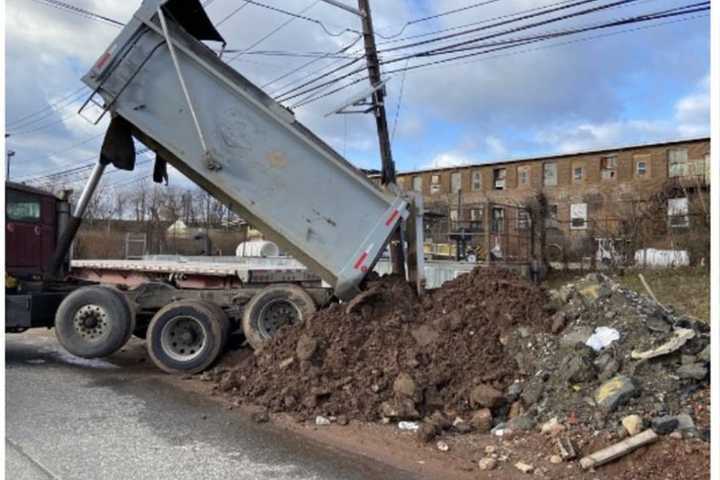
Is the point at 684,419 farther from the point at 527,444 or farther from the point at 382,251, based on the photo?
the point at 382,251

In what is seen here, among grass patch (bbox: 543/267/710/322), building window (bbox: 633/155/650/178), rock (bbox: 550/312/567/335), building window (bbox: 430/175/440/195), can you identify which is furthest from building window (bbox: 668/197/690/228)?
building window (bbox: 430/175/440/195)

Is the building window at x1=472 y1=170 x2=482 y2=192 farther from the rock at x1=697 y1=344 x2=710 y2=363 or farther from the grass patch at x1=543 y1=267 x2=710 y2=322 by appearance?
the rock at x1=697 y1=344 x2=710 y2=363

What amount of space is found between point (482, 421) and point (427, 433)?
628 millimetres

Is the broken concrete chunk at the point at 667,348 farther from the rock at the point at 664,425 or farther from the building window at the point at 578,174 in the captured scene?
the building window at the point at 578,174

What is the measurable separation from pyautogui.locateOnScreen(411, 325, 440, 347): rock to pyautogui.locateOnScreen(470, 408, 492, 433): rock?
3.67ft

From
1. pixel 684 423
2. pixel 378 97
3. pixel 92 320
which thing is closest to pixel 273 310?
pixel 92 320

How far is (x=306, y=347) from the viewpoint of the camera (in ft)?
22.2

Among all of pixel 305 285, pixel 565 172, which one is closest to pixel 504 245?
pixel 305 285

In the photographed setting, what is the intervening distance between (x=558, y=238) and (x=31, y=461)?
17.8 m

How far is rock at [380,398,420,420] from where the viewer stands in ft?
19.1

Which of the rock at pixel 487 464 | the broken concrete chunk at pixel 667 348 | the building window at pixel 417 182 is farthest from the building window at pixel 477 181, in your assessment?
the rock at pixel 487 464

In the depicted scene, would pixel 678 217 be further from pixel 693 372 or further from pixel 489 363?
pixel 489 363

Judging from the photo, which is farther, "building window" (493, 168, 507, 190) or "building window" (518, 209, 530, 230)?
"building window" (493, 168, 507, 190)

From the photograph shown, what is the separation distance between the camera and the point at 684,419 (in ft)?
16.6
